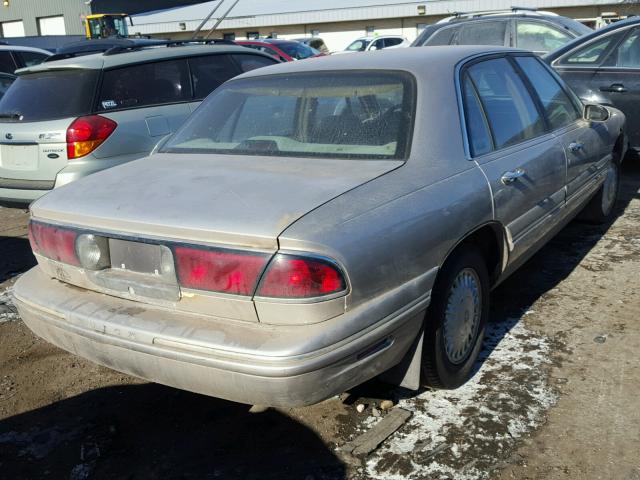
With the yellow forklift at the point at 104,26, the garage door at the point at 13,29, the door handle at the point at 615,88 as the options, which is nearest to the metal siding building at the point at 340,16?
the garage door at the point at 13,29

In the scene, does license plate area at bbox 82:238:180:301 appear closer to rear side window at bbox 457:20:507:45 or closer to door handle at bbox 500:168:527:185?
door handle at bbox 500:168:527:185

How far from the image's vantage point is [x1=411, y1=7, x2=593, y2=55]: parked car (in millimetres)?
9695

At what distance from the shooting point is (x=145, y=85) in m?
6.21

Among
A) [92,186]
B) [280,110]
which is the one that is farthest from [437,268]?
[92,186]

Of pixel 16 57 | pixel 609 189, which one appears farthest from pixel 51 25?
pixel 609 189

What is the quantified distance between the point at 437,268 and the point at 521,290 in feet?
6.07

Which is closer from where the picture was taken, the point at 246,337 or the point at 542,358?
the point at 246,337

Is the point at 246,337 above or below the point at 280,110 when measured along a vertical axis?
below

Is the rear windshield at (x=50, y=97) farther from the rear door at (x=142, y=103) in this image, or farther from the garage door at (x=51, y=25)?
the garage door at (x=51, y=25)

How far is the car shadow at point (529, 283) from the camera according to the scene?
3367mm

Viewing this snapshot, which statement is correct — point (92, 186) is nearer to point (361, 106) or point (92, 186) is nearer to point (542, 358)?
point (361, 106)

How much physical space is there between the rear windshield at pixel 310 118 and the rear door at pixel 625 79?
438cm

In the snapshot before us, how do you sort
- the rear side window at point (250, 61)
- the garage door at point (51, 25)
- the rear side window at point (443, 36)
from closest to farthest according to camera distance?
→ the rear side window at point (250, 61)
the rear side window at point (443, 36)
the garage door at point (51, 25)

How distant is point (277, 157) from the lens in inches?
131
